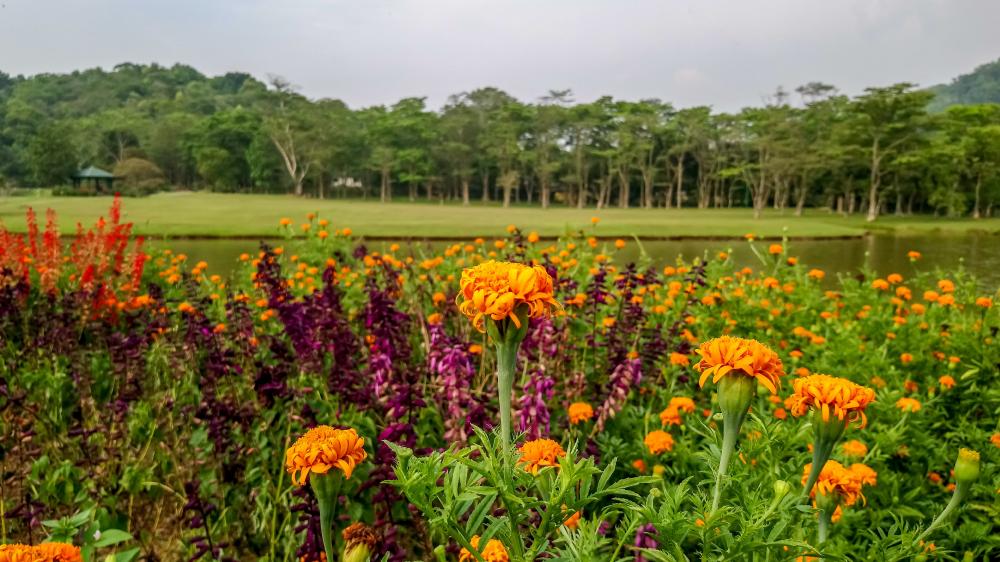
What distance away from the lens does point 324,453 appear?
0.81 meters

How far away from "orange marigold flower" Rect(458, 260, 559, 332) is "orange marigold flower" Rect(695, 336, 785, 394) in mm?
250

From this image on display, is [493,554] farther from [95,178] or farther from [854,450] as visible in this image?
[95,178]

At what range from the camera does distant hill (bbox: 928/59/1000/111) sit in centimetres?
12800

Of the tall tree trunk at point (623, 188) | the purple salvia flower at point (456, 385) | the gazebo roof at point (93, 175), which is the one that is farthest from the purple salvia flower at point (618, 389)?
the gazebo roof at point (93, 175)

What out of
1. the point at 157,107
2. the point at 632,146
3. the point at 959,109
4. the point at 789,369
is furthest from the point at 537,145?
the point at 157,107

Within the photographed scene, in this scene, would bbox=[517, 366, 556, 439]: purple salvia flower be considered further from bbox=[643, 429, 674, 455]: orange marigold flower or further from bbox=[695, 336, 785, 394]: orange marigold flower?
bbox=[695, 336, 785, 394]: orange marigold flower

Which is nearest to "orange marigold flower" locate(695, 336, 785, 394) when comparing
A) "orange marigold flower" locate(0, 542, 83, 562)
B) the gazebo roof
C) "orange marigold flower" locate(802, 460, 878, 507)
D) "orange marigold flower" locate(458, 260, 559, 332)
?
"orange marigold flower" locate(458, 260, 559, 332)

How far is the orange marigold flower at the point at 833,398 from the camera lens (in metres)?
0.90

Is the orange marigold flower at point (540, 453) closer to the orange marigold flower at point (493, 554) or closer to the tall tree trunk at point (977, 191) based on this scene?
the orange marigold flower at point (493, 554)

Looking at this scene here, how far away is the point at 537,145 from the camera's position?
149 feet

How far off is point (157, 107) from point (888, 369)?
84076mm

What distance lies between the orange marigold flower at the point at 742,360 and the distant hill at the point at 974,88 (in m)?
157

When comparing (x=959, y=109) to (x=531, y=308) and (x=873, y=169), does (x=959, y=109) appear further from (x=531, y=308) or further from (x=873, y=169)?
(x=531, y=308)

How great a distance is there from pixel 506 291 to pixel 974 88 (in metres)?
180
